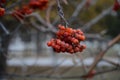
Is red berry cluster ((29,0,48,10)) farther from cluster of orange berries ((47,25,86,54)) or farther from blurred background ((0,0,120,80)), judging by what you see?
cluster of orange berries ((47,25,86,54))

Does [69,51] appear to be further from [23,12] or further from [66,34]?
[23,12]

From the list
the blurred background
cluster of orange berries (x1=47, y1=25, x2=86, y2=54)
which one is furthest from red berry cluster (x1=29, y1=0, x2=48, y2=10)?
cluster of orange berries (x1=47, y1=25, x2=86, y2=54)

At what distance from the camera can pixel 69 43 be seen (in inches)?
74.2

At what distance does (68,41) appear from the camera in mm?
1890

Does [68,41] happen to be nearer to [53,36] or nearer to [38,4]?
[38,4]

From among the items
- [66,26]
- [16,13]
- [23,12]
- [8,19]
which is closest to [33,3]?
[23,12]

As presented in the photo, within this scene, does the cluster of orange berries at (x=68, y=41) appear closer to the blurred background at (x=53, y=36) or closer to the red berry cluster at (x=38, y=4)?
the blurred background at (x=53, y=36)

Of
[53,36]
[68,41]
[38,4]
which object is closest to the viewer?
[68,41]

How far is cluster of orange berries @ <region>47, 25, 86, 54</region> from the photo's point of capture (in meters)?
1.86

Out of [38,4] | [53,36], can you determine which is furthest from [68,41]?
[53,36]

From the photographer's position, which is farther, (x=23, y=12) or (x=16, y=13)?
(x=23, y=12)

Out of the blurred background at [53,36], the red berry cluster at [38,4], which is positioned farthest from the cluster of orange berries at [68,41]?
the red berry cluster at [38,4]

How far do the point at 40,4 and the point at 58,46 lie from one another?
5.19ft

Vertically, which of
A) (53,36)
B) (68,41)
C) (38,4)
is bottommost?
(68,41)
